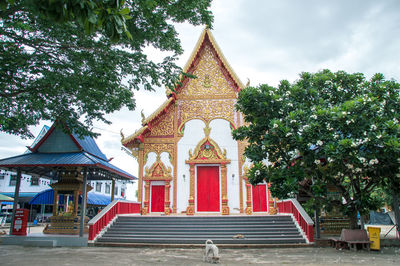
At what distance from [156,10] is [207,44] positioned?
387 inches

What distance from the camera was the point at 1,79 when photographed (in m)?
6.96

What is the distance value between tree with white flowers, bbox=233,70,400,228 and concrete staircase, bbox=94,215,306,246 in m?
2.63

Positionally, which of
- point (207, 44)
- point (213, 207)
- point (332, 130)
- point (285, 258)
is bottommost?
point (285, 258)

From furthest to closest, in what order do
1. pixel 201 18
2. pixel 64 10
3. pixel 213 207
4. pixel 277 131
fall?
1. pixel 213 207
2. pixel 277 131
3. pixel 201 18
4. pixel 64 10

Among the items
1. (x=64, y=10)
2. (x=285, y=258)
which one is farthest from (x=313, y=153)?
(x=64, y=10)

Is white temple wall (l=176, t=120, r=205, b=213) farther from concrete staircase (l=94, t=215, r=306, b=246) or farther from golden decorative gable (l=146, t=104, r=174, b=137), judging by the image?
concrete staircase (l=94, t=215, r=306, b=246)

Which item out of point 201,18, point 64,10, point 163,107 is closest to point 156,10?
point 201,18

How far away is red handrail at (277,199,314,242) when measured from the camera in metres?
9.98

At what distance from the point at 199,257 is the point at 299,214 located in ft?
15.7

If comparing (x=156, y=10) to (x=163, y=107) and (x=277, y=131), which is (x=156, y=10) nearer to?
(x=277, y=131)

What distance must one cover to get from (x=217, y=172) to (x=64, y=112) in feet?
27.6

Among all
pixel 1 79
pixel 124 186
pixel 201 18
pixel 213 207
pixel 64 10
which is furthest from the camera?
pixel 124 186

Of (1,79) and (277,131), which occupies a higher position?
(1,79)

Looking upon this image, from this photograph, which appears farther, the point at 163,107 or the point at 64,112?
the point at 163,107
